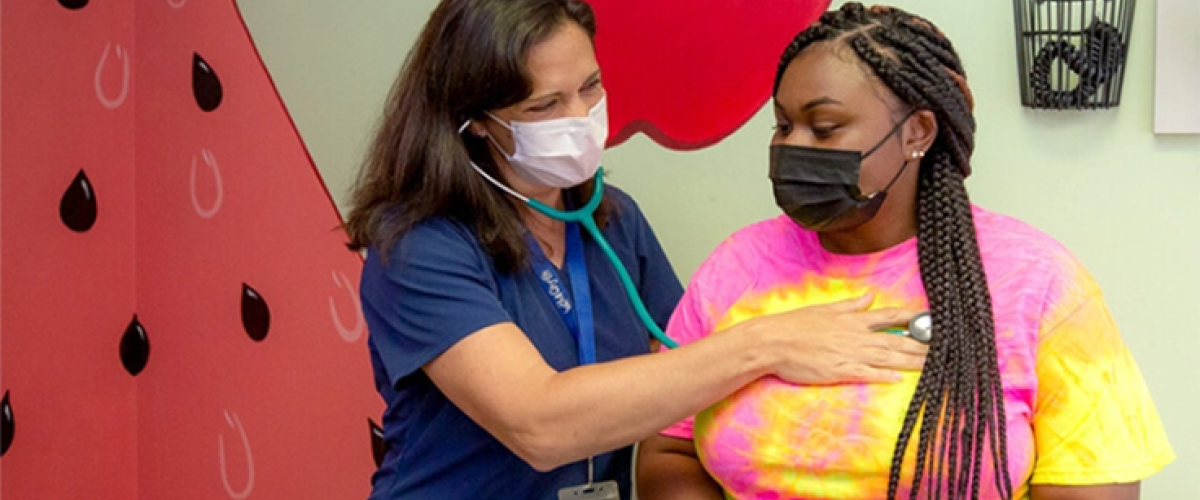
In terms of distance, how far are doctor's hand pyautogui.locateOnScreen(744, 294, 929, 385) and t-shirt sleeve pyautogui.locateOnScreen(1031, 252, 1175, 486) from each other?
14cm

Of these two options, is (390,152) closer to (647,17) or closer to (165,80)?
(647,17)

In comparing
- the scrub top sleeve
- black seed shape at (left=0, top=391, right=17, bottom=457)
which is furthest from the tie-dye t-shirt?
black seed shape at (left=0, top=391, right=17, bottom=457)

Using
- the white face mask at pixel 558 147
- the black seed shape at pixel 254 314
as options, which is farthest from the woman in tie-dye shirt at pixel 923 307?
the black seed shape at pixel 254 314

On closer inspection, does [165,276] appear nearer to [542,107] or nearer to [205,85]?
[205,85]

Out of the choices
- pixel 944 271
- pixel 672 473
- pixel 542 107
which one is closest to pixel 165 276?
pixel 542 107

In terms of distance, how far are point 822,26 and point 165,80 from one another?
1.68m

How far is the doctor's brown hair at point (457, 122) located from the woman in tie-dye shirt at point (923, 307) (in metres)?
0.36

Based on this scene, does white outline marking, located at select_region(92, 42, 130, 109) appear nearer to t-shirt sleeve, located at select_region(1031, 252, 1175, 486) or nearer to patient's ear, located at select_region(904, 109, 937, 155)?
patient's ear, located at select_region(904, 109, 937, 155)

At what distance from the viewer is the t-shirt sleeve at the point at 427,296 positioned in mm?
1659

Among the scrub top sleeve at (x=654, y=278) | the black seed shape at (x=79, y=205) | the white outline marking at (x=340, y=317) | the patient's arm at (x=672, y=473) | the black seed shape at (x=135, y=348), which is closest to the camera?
the patient's arm at (x=672, y=473)

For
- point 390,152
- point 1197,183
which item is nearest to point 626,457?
point 390,152

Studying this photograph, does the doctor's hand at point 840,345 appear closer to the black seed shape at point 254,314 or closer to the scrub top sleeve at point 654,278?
the scrub top sleeve at point 654,278

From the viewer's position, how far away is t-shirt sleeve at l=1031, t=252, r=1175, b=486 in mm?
1396

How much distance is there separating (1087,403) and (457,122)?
886 millimetres
